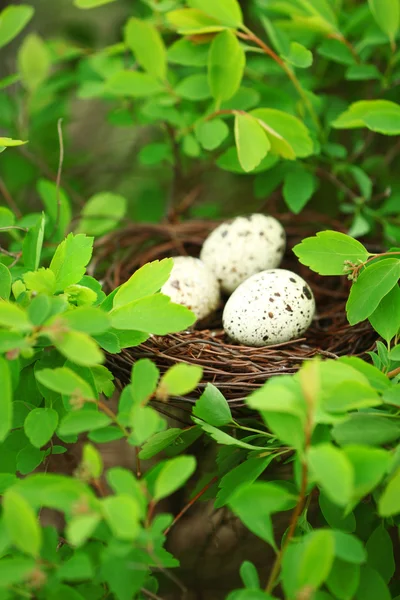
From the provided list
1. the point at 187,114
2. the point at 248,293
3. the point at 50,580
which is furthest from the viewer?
the point at 187,114

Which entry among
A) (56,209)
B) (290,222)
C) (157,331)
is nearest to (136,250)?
(56,209)

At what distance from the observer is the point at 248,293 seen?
90cm

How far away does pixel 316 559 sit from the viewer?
45cm

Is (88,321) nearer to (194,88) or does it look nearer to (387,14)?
(194,88)

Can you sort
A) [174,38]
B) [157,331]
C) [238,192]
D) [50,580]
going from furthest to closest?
[238,192] → [174,38] → [157,331] → [50,580]

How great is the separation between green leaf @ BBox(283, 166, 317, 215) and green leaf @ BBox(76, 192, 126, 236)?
0.30 meters

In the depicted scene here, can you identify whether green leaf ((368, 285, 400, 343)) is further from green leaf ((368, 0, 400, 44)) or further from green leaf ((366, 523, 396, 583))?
green leaf ((368, 0, 400, 44))

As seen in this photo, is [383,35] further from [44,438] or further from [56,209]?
[44,438]

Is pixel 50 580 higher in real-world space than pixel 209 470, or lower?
higher

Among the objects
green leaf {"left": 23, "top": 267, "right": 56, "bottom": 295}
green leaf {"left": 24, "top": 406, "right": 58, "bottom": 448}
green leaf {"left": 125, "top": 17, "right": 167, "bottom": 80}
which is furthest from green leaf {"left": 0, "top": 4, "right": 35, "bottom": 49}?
green leaf {"left": 24, "top": 406, "right": 58, "bottom": 448}

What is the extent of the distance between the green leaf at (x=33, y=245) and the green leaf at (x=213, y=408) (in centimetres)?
26

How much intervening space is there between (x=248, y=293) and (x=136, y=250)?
0.32 m

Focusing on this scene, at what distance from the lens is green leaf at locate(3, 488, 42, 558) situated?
1.54 ft

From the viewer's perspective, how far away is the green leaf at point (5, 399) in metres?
0.55
